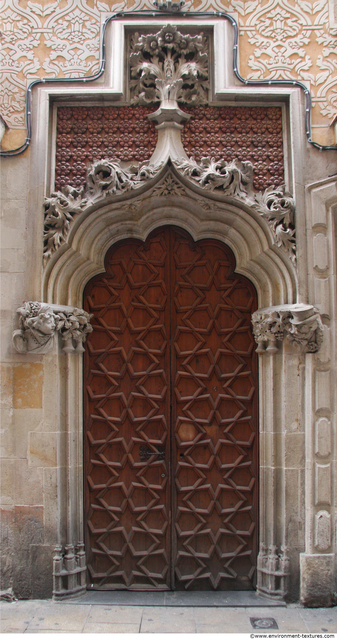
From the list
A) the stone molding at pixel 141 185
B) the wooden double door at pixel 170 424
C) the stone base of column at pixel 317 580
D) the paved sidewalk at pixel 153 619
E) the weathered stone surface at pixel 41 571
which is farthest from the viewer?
the wooden double door at pixel 170 424

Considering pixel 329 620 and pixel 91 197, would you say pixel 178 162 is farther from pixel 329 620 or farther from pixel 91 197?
pixel 329 620

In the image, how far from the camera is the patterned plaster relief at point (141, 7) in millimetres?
4348

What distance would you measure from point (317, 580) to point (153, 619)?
1.35 m

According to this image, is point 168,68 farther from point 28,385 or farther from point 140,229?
point 28,385

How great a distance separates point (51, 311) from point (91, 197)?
1043mm

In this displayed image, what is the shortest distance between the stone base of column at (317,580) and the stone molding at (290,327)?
170cm

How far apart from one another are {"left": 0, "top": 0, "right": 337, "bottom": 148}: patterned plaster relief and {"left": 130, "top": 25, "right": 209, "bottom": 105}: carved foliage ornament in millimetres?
346

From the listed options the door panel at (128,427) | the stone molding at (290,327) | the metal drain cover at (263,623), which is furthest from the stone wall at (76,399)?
the metal drain cover at (263,623)

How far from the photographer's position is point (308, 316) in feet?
13.0

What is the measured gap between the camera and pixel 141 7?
4.42 metres

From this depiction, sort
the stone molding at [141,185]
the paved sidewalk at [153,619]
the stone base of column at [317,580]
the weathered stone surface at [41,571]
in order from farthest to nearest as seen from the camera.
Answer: the stone molding at [141,185] < the weathered stone surface at [41,571] < the stone base of column at [317,580] < the paved sidewalk at [153,619]

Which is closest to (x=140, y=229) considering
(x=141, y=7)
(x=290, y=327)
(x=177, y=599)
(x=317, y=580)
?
(x=290, y=327)

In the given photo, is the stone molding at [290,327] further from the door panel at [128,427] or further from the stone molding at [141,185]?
the door panel at [128,427]

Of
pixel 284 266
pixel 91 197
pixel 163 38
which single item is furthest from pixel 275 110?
pixel 91 197
